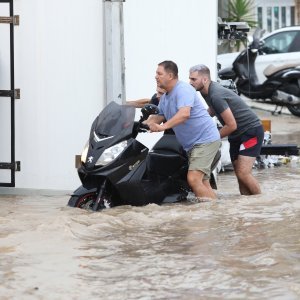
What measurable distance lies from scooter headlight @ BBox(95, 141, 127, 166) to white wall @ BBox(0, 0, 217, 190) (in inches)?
88.8

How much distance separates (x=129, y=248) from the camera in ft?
27.6

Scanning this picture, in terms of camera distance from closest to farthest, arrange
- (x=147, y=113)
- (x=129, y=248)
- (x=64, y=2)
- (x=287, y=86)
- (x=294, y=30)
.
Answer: (x=129, y=248) → (x=147, y=113) → (x=64, y=2) → (x=287, y=86) → (x=294, y=30)

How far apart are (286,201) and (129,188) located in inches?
75.9

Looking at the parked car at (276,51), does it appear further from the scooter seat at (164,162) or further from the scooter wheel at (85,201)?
the scooter wheel at (85,201)

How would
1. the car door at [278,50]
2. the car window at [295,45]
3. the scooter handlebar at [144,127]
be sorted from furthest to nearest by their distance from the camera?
the car window at [295,45], the car door at [278,50], the scooter handlebar at [144,127]

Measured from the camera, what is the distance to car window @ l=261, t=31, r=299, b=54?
78.9ft

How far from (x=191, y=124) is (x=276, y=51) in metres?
14.4

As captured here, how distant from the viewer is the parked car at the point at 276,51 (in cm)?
2336

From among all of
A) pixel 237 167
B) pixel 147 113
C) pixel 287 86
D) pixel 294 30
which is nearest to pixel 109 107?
pixel 147 113

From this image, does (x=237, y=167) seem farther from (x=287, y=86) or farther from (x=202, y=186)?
(x=287, y=86)

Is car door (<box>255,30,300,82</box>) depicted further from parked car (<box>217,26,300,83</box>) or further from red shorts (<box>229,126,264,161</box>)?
red shorts (<box>229,126,264,161</box>)

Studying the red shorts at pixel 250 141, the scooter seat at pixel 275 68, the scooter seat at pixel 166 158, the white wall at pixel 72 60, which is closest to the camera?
the scooter seat at pixel 166 158

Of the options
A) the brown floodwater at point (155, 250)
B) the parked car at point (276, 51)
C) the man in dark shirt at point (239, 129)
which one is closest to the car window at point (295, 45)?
the parked car at point (276, 51)

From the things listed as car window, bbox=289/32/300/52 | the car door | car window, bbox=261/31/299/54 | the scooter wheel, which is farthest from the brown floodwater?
car window, bbox=261/31/299/54
